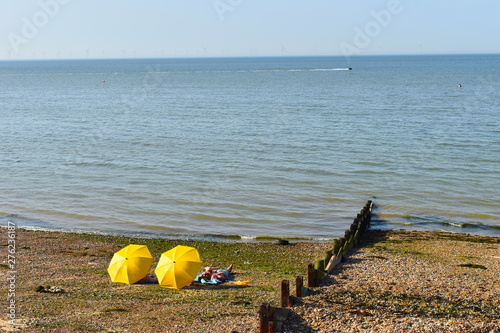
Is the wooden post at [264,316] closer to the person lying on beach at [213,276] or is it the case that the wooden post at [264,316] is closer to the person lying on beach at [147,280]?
the person lying on beach at [213,276]

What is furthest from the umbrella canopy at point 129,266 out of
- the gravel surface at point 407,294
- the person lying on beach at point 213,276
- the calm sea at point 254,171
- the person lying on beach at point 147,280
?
the calm sea at point 254,171

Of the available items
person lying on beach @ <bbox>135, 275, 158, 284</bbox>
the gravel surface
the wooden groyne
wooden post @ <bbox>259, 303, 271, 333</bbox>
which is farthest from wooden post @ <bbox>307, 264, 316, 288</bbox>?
person lying on beach @ <bbox>135, 275, 158, 284</bbox>

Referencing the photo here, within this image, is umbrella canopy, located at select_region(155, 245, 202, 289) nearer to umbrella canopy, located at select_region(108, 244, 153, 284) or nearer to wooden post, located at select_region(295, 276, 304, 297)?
umbrella canopy, located at select_region(108, 244, 153, 284)

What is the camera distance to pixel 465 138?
172 ft

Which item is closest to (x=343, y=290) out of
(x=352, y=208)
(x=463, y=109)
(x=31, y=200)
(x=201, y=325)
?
(x=201, y=325)

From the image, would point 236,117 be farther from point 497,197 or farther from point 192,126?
point 497,197

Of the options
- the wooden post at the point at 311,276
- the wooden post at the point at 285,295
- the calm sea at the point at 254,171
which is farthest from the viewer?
the calm sea at the point at 254,171

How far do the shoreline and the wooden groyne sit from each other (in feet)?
1.06

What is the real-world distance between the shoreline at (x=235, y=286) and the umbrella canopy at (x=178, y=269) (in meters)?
0.32

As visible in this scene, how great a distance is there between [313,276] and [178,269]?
462cm

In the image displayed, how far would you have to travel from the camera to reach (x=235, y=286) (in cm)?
1945

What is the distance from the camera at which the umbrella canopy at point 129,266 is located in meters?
19.8

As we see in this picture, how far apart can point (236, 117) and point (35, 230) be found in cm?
4487

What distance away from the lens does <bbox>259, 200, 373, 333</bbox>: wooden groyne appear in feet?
45.3
